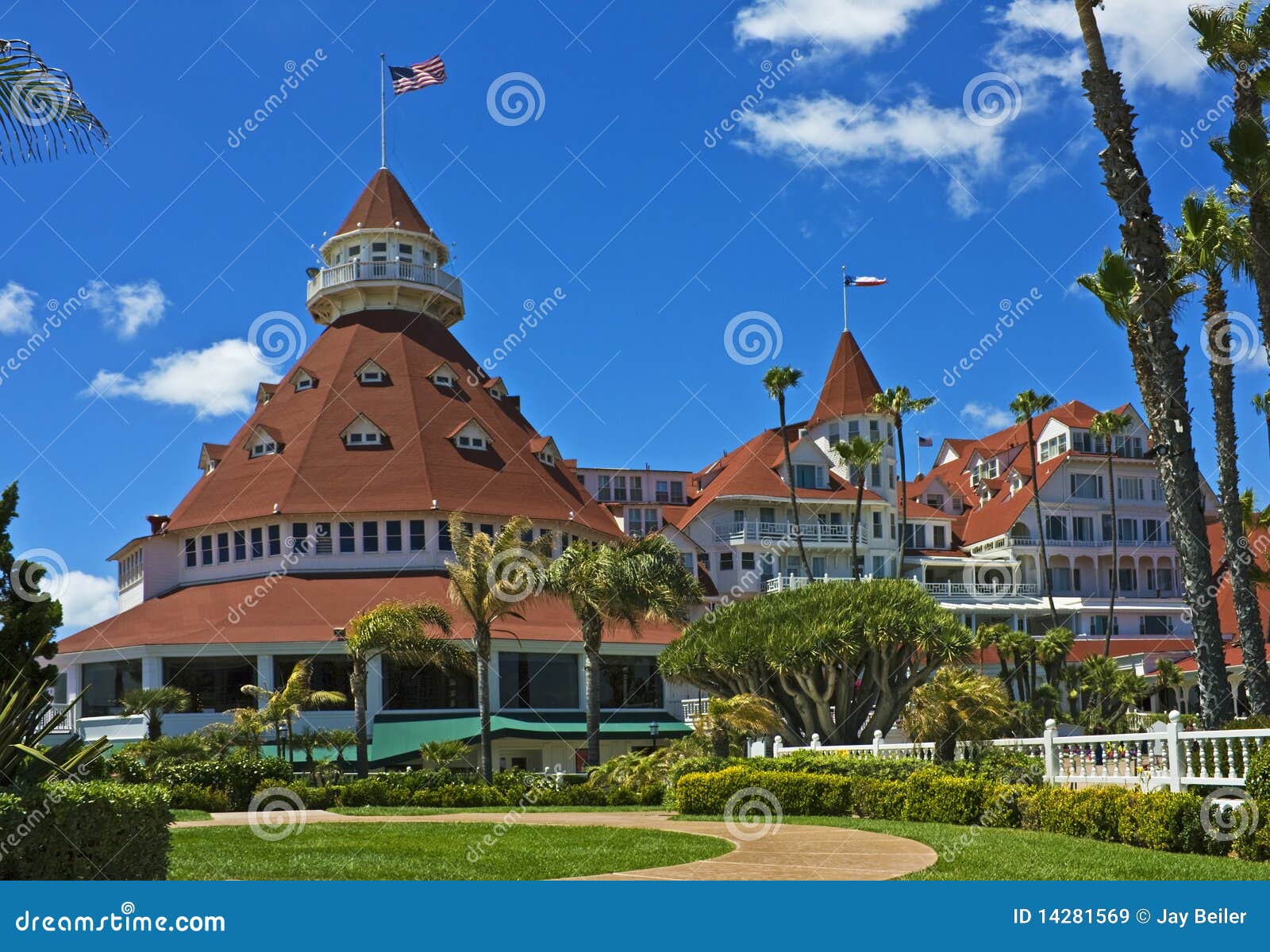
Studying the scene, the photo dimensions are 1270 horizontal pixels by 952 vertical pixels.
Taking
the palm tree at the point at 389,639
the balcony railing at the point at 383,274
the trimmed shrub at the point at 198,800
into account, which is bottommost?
the trimmed shrub at the point at 198,800

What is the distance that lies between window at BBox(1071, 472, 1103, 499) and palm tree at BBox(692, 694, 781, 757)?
49850 millimetres

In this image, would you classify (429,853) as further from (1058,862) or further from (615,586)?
(615,586)

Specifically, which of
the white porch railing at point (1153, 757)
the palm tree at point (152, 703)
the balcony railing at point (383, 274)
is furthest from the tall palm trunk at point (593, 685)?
the balcony railing at point (383, 274)

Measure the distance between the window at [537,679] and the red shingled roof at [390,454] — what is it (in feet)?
23.5

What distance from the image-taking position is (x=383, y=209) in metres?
67.6

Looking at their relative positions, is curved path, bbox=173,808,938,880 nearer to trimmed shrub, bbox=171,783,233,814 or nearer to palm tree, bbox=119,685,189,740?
trimmed shrub, bbox=171,783,233,814

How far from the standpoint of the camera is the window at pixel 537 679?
4984cm

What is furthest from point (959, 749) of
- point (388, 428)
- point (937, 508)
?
point (937, 508)

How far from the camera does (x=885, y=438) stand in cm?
7769

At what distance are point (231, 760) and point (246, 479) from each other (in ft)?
87.2

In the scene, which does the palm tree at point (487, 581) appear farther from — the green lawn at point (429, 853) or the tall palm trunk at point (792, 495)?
the tall palm trunk at point (792, 495)

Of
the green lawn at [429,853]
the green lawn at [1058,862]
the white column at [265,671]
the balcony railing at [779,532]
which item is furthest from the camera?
the balcony railing at [779,532]

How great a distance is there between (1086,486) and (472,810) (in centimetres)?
5658

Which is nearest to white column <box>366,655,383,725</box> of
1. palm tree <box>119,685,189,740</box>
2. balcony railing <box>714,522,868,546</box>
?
palm tree <box>119,685,189,740</box>
